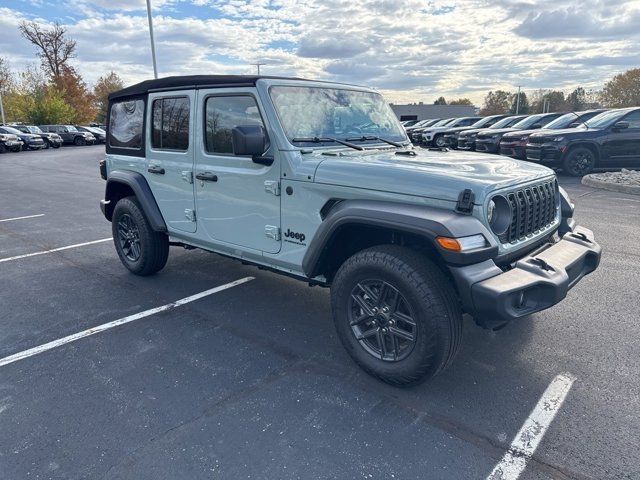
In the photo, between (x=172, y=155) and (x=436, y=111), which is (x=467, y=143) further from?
(x=436, y=111)

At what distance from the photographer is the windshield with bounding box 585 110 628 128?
11806 mm

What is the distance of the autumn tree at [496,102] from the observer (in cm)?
7962

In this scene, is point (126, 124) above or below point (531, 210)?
above

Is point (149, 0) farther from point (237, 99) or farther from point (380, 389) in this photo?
point (380, 389)

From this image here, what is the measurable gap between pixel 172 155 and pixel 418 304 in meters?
2.84

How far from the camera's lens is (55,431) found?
264cm

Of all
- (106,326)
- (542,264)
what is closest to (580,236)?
(542,264)

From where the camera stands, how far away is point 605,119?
12.0 metres

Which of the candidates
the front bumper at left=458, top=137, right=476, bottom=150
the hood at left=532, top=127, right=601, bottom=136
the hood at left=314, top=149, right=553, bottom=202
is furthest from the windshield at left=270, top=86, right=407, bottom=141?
the front bumper at left=458, top=137, right=476, bottom=150

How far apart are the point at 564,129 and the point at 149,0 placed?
55.0 feet

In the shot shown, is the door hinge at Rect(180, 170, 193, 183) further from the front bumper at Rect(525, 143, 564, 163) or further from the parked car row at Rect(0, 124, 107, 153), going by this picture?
the parked car row at Rect(0, 124, 107, 153)

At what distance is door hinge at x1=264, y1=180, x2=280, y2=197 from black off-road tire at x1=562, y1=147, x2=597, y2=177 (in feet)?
35.5

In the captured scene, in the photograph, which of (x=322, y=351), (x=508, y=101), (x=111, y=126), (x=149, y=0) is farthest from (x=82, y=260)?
(x=508, y=101)

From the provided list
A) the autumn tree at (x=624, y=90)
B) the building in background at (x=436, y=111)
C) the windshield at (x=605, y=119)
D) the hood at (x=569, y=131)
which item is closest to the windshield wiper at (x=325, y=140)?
the hood at (x=569, y=131)
